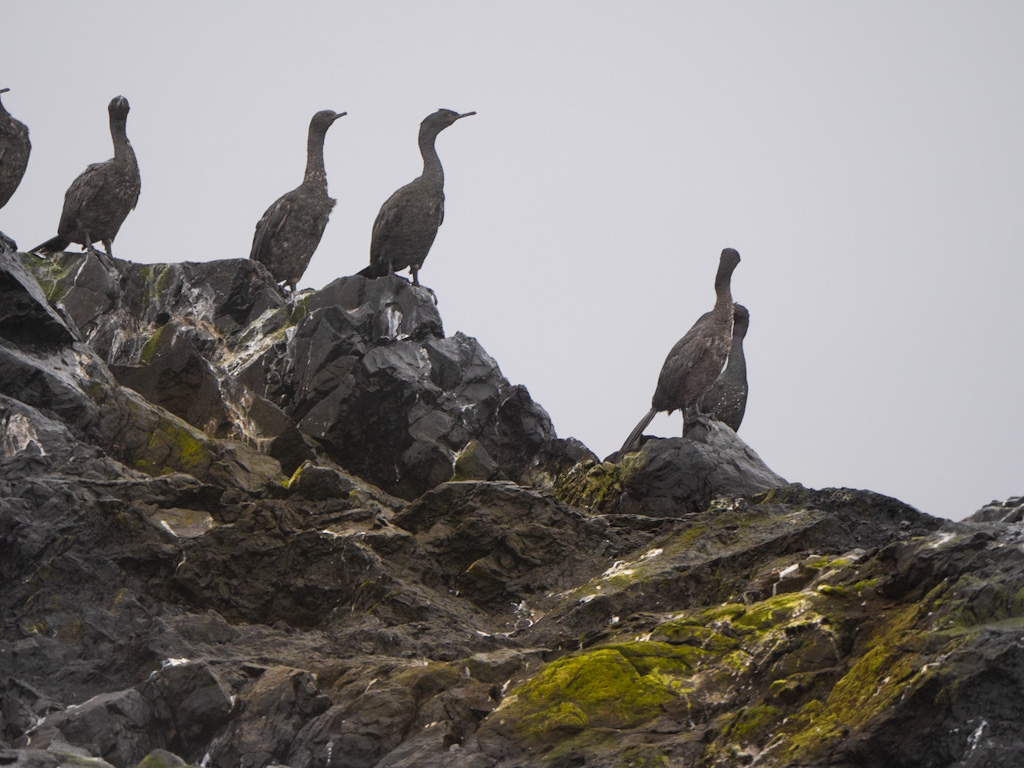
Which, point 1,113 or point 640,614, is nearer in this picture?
point 640,614

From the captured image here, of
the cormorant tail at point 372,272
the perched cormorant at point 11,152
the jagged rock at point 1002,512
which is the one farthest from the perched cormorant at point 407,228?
the jagged rock at point 1002,512

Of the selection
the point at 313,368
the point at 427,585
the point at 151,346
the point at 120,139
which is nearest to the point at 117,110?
the point at 120,139

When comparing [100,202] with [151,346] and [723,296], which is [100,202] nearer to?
[151,346]

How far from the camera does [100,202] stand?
16.9 meters

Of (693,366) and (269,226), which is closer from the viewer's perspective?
(693,366)

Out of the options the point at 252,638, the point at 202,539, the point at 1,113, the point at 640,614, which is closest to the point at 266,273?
the point at 1,113

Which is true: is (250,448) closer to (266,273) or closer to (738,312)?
(266,273)

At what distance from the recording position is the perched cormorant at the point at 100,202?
16.8 metres

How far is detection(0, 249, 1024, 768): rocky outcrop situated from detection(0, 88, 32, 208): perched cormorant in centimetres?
350

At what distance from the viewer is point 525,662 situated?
24.6ft

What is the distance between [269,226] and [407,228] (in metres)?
2.75

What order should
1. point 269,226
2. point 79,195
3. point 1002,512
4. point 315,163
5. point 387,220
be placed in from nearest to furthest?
point 1002,512 → point 79,195 → point 387,220 → point 269,226 → point 315,163

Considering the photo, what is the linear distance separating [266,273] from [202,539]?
8873mm

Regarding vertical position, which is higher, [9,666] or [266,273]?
[266,273]
